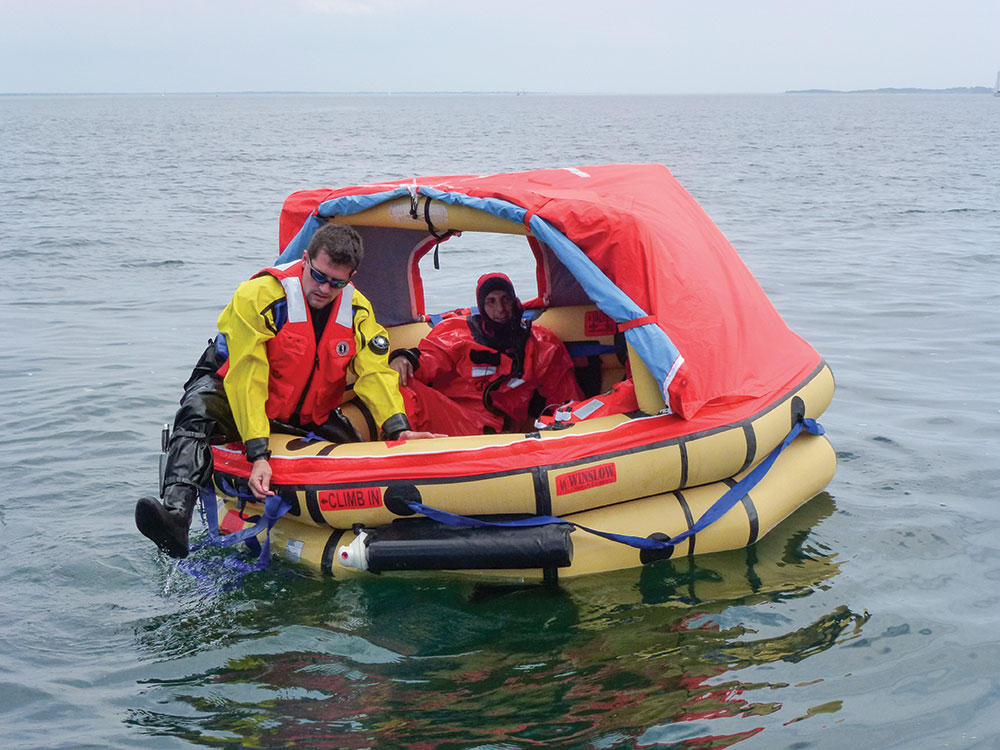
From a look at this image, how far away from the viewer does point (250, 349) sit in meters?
4.65

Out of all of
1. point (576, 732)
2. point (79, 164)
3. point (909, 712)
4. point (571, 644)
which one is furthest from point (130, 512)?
point (79, 164)

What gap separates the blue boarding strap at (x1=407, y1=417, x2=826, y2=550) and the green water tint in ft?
0.87

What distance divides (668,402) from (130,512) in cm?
334

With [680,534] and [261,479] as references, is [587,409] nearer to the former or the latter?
[680,534]

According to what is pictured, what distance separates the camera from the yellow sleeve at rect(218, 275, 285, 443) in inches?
183

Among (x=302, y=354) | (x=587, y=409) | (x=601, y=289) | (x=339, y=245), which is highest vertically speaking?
(x=339, y=245)

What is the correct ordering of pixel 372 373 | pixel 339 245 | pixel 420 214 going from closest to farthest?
1. pixel 339 245
2. pixel 372 373
3. pixel 420 214

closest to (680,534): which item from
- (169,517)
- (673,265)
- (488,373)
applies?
(673,265)

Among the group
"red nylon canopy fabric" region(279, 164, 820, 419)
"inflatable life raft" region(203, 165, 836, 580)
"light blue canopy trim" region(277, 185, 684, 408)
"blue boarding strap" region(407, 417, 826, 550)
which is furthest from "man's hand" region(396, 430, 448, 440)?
"red nylon canopy fabric" region(279, 164, 820, 419)

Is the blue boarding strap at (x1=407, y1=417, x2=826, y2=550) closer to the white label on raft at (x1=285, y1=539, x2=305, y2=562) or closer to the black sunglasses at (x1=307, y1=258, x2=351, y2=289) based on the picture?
the white label on raft at (x1=285, y1=539, x2=305, y2=562)

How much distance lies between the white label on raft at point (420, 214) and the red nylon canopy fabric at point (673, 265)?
102mm

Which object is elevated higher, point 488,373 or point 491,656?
point 488,373

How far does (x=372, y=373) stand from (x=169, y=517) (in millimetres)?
1252

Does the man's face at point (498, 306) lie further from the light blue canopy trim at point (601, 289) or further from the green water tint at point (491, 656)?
the green water tint at point (491, 656)
